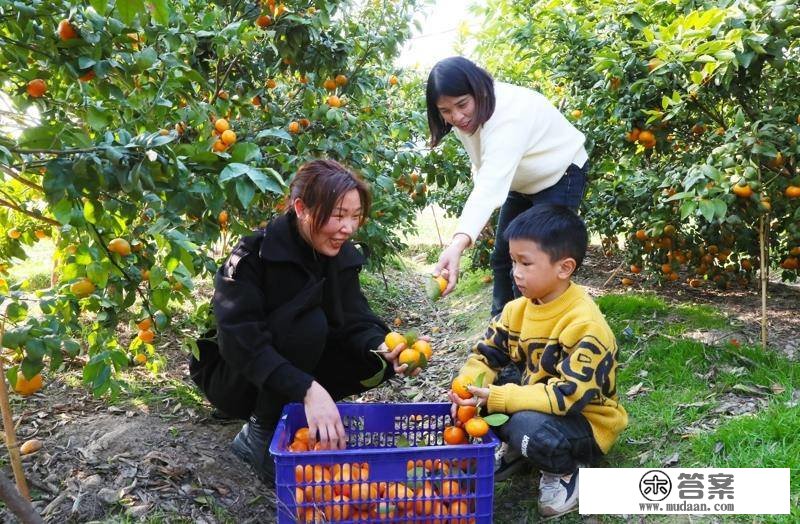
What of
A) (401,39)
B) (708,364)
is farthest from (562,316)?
(401,39)

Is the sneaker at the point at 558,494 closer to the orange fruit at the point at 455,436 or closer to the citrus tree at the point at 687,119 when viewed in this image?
the orange fruit at the point at 455,436

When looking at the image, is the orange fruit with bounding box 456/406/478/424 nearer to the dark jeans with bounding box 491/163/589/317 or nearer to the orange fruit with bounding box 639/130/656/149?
the dark jeans with bounding box 491/163/589/317

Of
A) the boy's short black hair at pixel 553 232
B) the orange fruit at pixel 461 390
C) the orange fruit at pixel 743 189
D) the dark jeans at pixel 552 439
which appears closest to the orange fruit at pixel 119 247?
the orange fruit at pixel 461 390

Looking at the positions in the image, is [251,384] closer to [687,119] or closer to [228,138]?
[228,138]

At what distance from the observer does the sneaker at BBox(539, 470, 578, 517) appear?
7.20ft

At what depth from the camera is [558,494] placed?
221 cm

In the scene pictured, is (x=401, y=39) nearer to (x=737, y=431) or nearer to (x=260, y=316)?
(x=260, y=316)

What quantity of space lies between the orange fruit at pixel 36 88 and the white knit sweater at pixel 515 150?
4.92ft

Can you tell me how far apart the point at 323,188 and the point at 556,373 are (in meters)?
1.03

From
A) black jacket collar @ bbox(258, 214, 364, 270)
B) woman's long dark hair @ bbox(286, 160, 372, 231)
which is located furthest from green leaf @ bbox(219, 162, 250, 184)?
black jacket collar @ bbox(258, 214, 364, 270)

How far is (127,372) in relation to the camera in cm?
335

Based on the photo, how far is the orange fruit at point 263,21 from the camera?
3.22 meters

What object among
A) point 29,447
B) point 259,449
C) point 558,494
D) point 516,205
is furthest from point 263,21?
point 558,494

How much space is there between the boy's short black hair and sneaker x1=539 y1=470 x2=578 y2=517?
740mm
